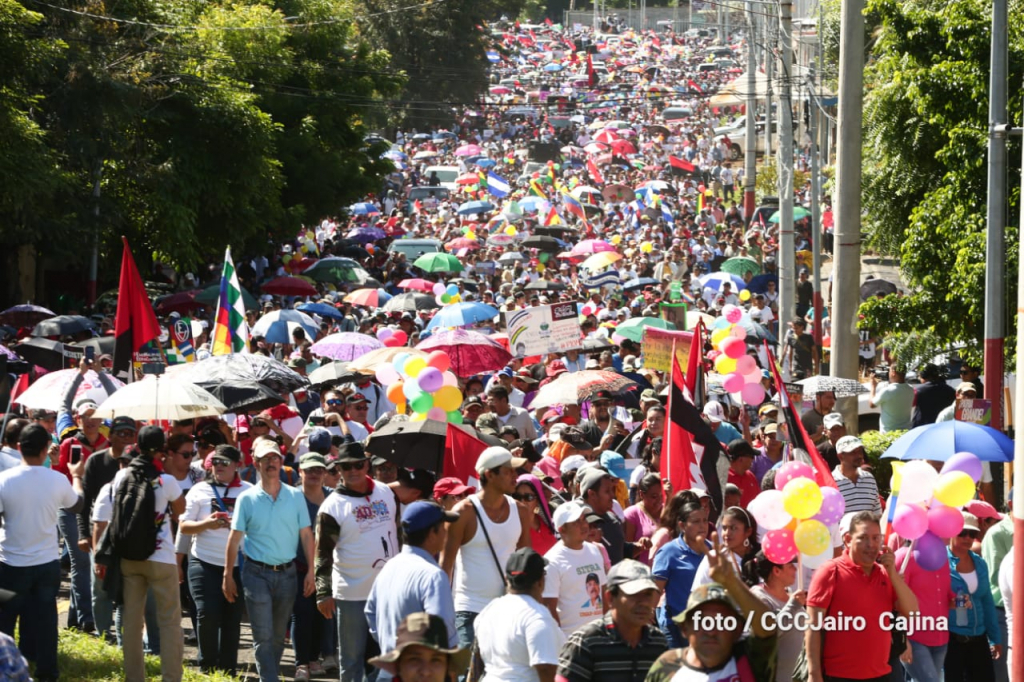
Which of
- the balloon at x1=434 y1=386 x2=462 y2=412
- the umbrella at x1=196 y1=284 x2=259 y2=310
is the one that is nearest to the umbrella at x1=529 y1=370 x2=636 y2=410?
the balloon at x1=434 y1=386 x2=462 y2=412

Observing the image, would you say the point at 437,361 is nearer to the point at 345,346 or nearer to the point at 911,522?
the point at 345,346

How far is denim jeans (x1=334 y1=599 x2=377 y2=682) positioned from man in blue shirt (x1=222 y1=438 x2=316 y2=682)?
1.57 ft

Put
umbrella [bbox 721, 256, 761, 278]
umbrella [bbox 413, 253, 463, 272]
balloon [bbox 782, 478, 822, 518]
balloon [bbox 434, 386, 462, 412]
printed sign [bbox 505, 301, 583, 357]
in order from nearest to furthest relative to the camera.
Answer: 1. balloon [bbox 782, 478, 822, 518]
2. balloon [bbox 434, 386, 462, 412]
3. printed sign [bbox 505, 301, 583, 357]
4. umbrella [bbox 721, 256, 761, 278]
5. umbrella [bbox 413, 253, 463, 272]

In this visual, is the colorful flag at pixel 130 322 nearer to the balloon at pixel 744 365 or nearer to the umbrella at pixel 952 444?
the balloon at pixel 744 365

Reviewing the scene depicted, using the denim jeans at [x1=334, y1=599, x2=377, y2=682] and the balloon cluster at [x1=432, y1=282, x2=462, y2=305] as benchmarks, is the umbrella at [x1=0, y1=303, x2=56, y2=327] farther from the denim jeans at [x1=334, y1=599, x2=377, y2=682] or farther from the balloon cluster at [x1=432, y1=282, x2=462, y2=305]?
the denim jeans at [x1=334, y1=599, x2=377, y2=682]

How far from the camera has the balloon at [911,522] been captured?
7.95m

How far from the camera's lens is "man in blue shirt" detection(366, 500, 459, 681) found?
682 centimetres

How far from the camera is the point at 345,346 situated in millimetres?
17031

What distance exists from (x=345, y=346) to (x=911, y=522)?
Answer: 9879mm

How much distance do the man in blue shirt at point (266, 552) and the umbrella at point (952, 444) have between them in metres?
4.11

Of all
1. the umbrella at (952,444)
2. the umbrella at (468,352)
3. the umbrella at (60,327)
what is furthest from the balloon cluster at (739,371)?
the umbrella at (60,327)

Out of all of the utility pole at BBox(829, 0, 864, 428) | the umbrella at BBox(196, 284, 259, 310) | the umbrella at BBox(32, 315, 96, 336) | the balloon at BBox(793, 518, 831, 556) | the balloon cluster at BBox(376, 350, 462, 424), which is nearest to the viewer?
the balloon at BBox(793, 518, 831, 556)

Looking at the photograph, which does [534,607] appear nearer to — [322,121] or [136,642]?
[136,642]

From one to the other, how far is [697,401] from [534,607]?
21.5 feet
